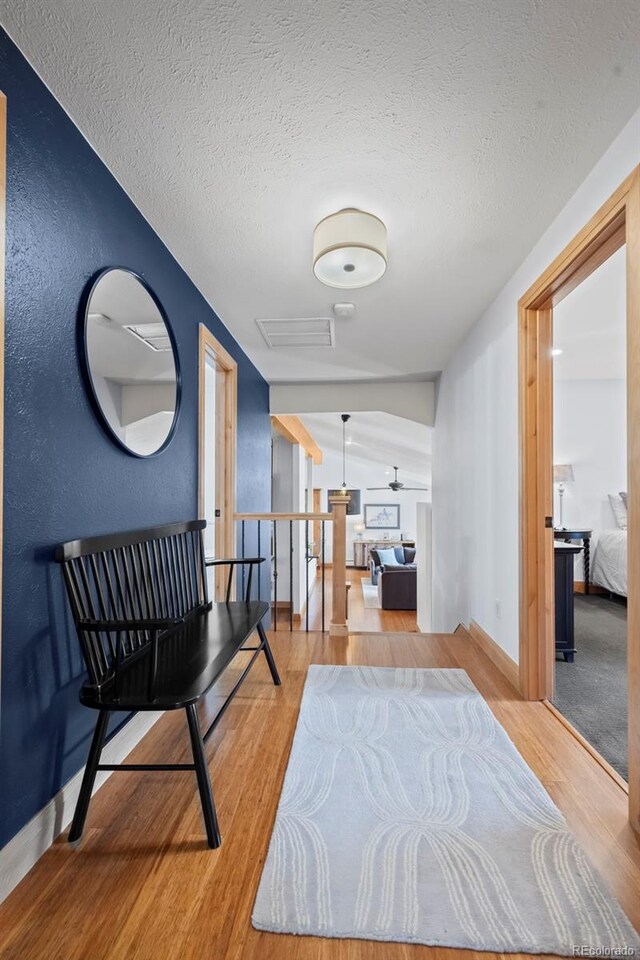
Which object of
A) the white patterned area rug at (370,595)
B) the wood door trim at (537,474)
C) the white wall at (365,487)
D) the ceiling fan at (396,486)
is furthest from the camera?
the white wall at (365,487)

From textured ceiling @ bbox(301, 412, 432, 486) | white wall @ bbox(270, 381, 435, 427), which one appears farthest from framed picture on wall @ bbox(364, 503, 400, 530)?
white wall @ bbox(270, 381, 435, 427)

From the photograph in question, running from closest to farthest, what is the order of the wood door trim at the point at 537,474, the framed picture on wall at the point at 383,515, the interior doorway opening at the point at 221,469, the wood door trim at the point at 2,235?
the wood door trim at the point at 2,235, the wood door trim at the point at 537,474, the interior doorway opening at the point at 221,469, the framed picture on wall at the point at 383,515

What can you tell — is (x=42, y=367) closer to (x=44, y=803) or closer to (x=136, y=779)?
(x=44, y=803)

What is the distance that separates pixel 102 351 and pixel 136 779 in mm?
1535

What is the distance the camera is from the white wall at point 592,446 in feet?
18.1

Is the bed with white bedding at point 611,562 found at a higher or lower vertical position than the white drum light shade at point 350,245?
lower

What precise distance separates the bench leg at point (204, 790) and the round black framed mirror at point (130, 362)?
104 centimetres

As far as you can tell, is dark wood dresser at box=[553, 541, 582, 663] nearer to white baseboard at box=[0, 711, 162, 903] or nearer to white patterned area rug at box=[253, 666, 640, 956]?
white patterned area rug at box=[253, 666, 640, 956]

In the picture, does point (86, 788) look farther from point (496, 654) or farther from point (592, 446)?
point (592, 446)

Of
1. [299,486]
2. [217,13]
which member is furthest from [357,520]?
[217,13]

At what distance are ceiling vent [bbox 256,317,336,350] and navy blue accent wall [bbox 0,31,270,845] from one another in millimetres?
1485

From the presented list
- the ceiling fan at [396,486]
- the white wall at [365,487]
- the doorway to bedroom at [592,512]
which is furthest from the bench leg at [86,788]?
the white wall at [365,487]

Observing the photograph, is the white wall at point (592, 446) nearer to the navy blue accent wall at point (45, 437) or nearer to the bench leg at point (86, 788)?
the navy blue accent wall at point (45, 437)

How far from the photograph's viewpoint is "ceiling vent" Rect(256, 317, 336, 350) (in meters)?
3.19
